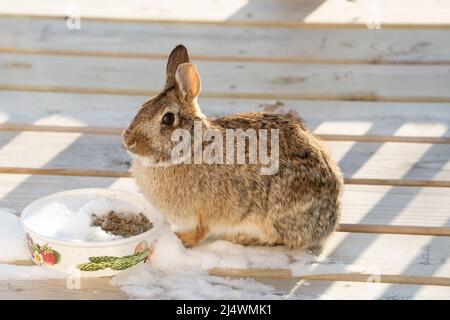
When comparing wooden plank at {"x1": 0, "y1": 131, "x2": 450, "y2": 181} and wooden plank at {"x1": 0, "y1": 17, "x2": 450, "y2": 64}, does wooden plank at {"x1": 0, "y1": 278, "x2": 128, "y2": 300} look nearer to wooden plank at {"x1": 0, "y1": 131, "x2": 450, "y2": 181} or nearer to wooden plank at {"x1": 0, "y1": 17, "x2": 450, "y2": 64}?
wooden plank at {"x1": 0, "y1": 131, "x2": 450, "y2": 181}

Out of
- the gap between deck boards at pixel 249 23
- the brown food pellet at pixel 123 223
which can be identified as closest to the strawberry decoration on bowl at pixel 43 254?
the brown food pellet at pixel 123 223

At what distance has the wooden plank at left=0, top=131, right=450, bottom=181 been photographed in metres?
3.37

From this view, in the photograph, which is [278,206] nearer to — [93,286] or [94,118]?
[93,286]

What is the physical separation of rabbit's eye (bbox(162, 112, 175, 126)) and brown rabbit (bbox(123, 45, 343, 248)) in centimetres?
3

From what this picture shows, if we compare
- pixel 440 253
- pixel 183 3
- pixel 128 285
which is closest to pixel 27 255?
pixel 128 285

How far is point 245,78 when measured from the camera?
3.96 metres

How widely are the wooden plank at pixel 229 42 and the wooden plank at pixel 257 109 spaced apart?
366 millimetres

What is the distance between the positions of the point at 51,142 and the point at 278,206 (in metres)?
1.06

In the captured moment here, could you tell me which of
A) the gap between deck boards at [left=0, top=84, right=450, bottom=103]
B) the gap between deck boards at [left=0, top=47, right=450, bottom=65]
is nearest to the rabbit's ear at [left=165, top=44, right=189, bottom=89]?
the gap between deck boards at [left=0, top=84, right=450, bottom=103]

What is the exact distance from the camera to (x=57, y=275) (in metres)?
2.81

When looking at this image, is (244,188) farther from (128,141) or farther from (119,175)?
(119,175)

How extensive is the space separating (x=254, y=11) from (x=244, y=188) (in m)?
1.73

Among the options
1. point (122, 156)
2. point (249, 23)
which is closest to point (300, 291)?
point (122, 156)
